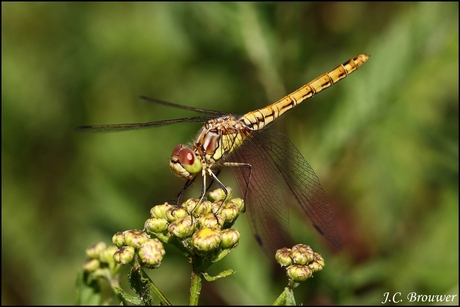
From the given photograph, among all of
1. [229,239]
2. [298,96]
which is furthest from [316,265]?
[298,96]

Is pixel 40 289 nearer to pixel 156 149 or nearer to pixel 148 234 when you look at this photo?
pixel 156 149

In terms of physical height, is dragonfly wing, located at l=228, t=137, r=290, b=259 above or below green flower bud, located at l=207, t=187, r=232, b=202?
above

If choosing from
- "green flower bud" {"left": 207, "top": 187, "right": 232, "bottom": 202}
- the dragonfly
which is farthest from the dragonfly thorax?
"green flower bud" {"left": 207, "top": 187, "right": 232, "bottom": 202}

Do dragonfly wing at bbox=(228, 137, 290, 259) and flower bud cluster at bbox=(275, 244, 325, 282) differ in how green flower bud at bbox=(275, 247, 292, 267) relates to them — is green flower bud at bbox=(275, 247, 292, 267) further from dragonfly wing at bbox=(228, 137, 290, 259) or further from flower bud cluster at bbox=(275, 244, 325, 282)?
dragonfly wing at bbox=(228, 137, 290, 259)

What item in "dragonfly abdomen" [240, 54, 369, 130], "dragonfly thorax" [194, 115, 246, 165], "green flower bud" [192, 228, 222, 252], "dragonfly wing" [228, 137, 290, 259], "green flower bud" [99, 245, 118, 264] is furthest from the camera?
"dragonfly abdomen" [240, 54, 369, 130]

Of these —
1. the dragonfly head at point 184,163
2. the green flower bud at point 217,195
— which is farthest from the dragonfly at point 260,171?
the green flower bud at point 217,195

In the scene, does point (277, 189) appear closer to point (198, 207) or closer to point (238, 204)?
point (238, 204)

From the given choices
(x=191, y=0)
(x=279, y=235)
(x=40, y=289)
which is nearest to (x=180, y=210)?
(x=279, y=235)
